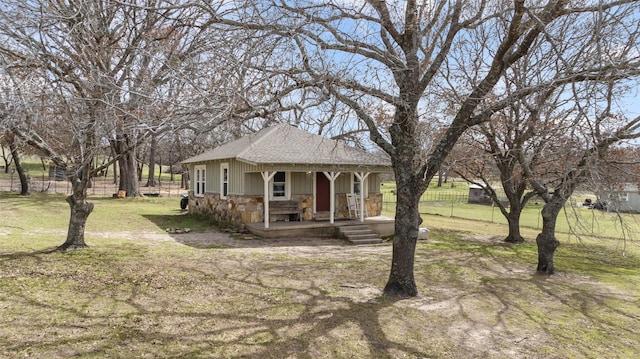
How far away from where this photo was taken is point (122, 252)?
30.9 ft

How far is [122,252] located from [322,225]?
6980 millimetres

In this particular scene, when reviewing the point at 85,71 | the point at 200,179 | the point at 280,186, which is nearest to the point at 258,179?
the point at 280,186

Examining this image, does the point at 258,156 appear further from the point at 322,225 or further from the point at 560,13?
the point at 560,13

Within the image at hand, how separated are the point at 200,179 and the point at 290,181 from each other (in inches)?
239

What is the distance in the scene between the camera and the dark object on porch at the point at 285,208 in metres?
15.0

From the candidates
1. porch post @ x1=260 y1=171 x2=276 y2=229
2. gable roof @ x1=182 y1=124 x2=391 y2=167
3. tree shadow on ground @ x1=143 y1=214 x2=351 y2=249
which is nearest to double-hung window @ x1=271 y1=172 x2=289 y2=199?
gable roof @ x1=182 y1=124 x2=391 y2=167

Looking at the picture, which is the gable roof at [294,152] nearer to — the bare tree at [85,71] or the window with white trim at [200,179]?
the window with white trim at [200,179]

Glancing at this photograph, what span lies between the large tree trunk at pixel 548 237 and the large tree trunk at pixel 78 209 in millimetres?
10152

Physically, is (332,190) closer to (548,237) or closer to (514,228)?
(514,228)

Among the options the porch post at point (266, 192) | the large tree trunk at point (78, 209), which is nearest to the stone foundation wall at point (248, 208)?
the porch post at point (266, 192)

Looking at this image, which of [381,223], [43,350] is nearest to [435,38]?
[43,350]

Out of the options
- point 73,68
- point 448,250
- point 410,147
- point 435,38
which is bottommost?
Answer: point 448,250

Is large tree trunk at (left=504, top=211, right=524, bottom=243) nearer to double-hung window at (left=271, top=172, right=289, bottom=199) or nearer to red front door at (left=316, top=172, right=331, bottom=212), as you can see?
red front door at (left=316, top=172, right=331, bottom=212)

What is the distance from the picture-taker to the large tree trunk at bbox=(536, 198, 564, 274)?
9.18m
